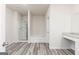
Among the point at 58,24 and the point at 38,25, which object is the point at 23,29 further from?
the point at 58,24

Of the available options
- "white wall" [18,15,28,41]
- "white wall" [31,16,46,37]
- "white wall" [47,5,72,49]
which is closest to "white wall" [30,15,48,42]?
"white wall" [31,16,46,37]

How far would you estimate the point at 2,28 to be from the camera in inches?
202

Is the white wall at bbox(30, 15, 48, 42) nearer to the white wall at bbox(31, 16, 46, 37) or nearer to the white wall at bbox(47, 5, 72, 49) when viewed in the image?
the white wall at bbox(31, 16, 46, 37)

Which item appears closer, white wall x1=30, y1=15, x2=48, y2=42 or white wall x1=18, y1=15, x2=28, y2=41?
white wall x1=18, y1=15, x2=28, y2=41

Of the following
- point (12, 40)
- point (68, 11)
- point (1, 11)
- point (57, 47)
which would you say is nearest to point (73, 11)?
point (68, 11)

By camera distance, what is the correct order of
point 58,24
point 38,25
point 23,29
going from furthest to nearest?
point 38,25 → point 23,29 → point 58,24

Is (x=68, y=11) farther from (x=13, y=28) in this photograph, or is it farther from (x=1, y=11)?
(x=13, y=28)

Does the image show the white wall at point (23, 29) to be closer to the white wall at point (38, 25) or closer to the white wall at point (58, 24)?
the white wall at point (38, 25)

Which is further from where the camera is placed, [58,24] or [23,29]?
[23,29]

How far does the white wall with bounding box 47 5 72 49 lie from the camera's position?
4508 mm

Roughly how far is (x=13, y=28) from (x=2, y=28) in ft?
4.53

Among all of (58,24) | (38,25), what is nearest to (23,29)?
(38,25)

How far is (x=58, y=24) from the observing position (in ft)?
14.9
